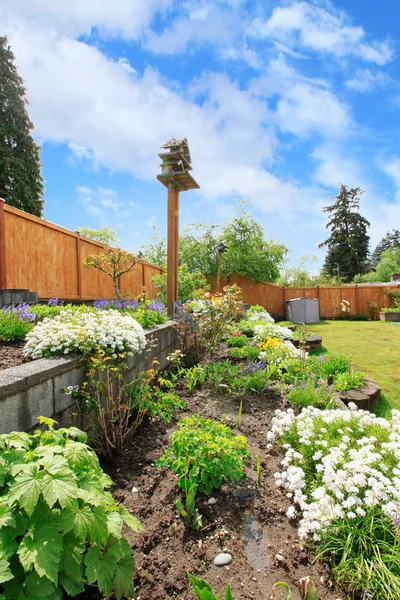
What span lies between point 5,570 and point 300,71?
5844 mm

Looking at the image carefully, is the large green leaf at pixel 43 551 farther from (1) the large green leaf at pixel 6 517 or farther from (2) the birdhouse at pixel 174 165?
(2) the birdhouse at pixel 174 165

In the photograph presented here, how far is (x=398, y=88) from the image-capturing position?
553cm

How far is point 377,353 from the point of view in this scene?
654 cm

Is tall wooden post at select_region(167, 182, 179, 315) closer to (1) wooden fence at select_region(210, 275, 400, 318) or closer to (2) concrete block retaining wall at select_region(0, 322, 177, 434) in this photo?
(2) concrete block retaining wall at select_region(0, 322, 177, 434)

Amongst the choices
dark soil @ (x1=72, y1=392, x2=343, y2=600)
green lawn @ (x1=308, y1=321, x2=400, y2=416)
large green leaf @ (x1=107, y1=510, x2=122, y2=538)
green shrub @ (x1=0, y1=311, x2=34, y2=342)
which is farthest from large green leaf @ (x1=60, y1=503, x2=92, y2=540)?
green lawn @ (x1=308, y1=321, x2=400, y2=416)

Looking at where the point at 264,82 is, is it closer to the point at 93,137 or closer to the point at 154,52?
the point at 154,52

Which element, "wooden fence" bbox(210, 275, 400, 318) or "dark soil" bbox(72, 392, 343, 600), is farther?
"wooden fence" bbox(210, 275, 400, 318)

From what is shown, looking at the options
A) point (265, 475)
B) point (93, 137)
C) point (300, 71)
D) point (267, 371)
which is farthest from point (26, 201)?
point (265, 475)

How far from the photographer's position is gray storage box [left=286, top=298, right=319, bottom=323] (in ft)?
43.4

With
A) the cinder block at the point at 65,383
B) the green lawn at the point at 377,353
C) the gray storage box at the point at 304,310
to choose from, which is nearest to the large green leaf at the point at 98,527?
the cinder block at the point at 65,383

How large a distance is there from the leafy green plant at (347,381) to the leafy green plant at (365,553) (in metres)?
2.02

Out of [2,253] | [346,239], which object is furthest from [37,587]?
[346,239]

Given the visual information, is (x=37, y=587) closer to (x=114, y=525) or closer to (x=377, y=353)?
(x=114, y=525)

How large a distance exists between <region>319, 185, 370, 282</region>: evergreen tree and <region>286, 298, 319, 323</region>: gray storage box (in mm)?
18172
